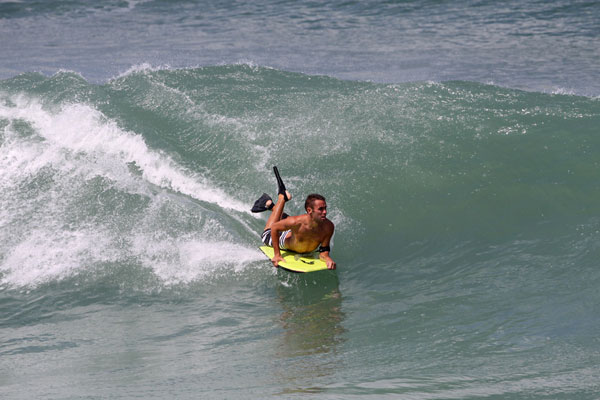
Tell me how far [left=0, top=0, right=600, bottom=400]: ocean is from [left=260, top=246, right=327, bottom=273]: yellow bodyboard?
0.21 meters

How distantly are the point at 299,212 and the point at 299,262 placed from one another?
197cm

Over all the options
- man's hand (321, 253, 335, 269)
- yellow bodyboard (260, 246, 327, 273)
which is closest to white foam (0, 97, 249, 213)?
yellow bodyboard (260, 246, 327, 273)

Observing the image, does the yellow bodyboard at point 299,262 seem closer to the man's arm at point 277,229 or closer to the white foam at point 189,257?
the man's arm at point 277,229

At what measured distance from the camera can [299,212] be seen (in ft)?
29.7

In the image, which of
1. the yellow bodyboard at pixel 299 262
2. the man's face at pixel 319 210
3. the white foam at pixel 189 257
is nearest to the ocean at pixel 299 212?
the white foam at pixel 189 257

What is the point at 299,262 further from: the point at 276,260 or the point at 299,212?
the point at 299,212

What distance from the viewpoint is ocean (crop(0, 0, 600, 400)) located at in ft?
16.9

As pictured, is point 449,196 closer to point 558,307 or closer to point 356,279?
point 356,279

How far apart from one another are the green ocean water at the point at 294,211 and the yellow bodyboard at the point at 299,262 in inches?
8.3

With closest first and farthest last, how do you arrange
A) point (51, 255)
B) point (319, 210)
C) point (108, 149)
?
point (319, 210)
point (51, 255)
point (108, 149)

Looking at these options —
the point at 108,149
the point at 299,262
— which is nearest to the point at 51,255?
the point at 299,262

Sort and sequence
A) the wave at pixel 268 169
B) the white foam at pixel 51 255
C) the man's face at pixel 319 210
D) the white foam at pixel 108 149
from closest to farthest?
the man's face at pixel 319 210
the white foam at pixel 51 255
the wave at pixel 268 169
the white foam at pixel 108 149

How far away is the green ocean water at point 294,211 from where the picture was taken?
16.9 feet

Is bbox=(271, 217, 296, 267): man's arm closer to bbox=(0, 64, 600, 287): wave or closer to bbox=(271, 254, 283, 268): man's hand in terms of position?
bbox=(271, 254, 283, 268): man's hand
